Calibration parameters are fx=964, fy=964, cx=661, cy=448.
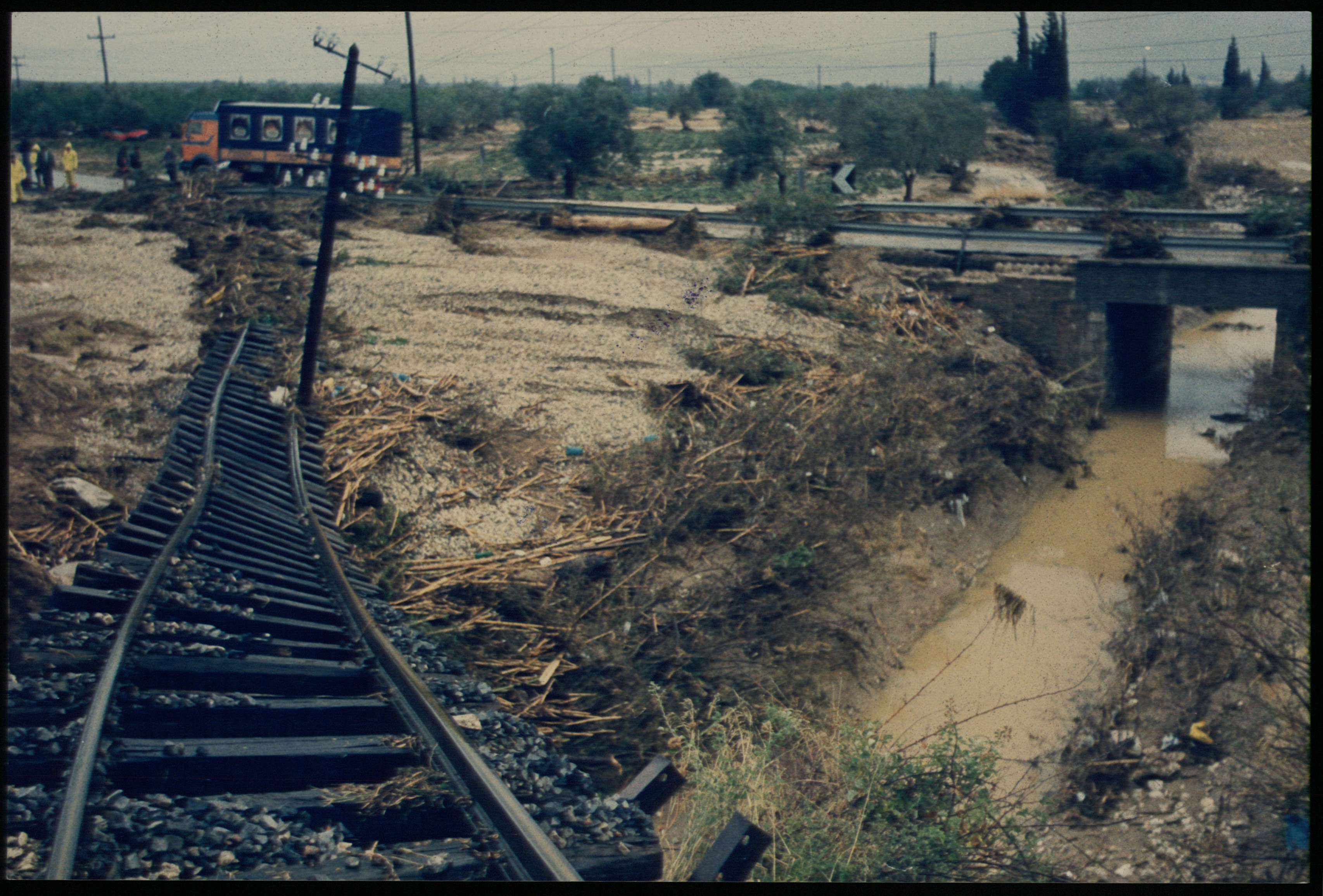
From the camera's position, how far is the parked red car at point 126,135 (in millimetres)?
36062

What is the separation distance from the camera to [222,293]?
53.0ft

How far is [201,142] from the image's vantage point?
29734 millimetres

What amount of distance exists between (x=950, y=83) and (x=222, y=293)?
2697 centimetres

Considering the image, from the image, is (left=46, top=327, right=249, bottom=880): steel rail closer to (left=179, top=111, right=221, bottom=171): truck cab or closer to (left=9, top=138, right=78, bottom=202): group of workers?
(left=9, top=138, right=78, bottom=202): group of workers

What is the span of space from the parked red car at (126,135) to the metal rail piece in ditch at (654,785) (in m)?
38.0

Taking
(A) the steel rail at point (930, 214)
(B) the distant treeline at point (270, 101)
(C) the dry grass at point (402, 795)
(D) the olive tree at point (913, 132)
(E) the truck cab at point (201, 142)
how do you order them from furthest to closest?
(B) the distant treeline at point (270, 101), (E) the truck cab at point (201, 142), (D) the olive tree at point (913, 132), (A) the steel rail at point (930, 214), (C) the dry grass at point (402, 795)

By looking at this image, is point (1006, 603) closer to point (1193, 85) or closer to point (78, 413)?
point (78, 413)

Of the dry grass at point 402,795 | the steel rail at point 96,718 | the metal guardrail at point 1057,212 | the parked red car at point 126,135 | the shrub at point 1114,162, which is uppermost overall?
the parked red car at point 126,135

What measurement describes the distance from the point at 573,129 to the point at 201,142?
12.0 meters

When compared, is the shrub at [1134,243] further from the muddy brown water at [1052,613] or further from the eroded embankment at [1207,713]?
the eroded embankment at [1207,713]

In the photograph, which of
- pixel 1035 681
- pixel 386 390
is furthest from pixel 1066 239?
pixel 386 390

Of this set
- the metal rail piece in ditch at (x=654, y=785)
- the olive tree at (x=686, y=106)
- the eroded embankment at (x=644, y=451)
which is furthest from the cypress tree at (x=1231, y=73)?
the metal rail piece in ditch at (x=654, y=785)

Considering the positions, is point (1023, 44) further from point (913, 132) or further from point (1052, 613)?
point (1052, 613)

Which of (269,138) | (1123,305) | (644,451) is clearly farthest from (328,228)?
(269,138)
